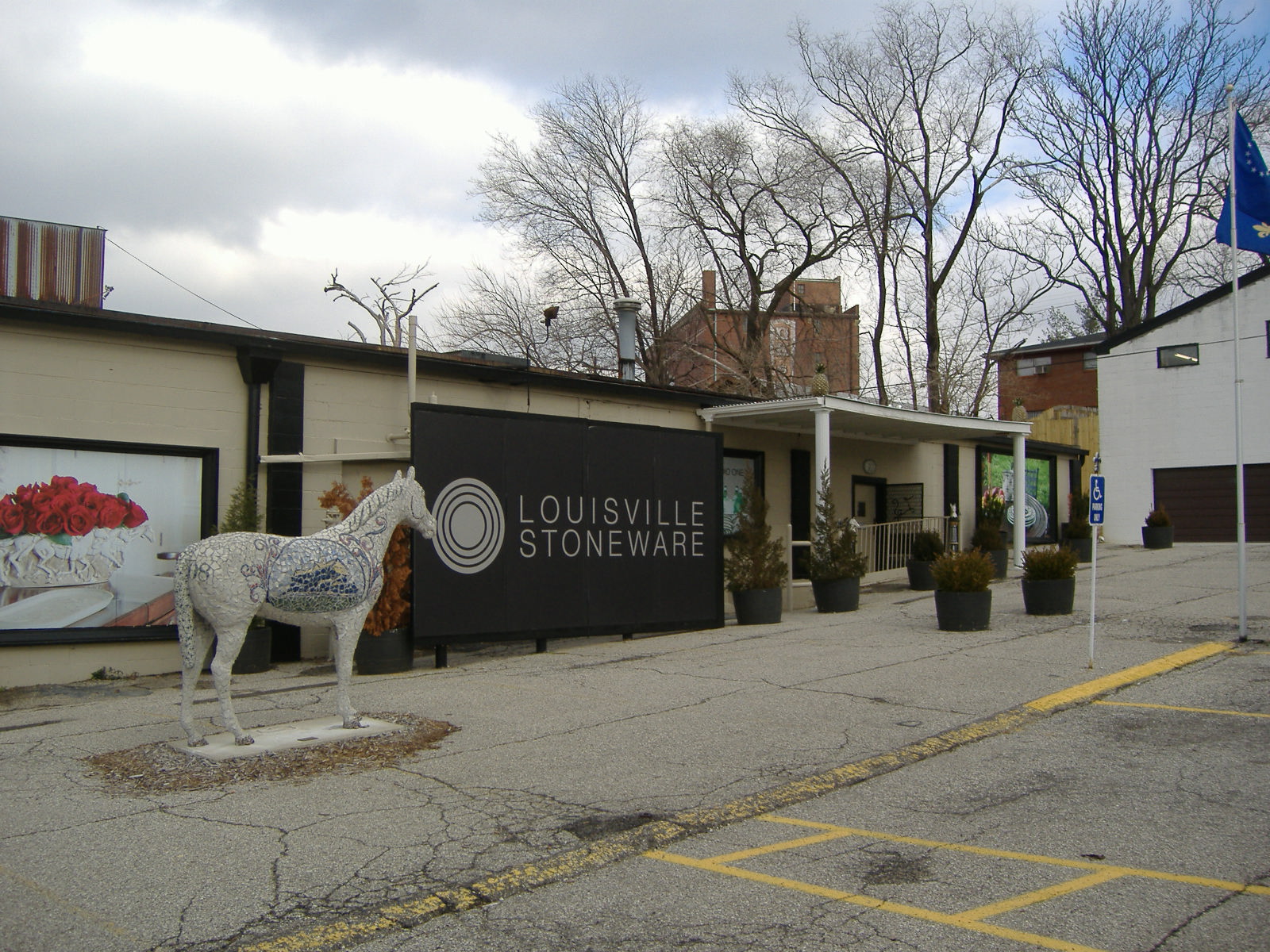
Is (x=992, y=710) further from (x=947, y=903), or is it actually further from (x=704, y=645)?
(x=704, y=645)

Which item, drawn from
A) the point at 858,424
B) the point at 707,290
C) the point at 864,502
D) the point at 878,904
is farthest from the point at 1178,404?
the point at 878,904

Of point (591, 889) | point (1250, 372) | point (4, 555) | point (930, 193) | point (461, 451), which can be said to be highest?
point (930, 193)

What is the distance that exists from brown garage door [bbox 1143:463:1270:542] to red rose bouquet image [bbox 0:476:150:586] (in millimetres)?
Answer: 28113

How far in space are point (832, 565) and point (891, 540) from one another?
520 centimetres

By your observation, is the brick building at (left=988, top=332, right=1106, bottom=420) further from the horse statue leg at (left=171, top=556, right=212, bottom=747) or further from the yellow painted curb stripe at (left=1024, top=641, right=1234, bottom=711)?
the horse statue leg at (left=171, top=556, right=212, bottom=747)

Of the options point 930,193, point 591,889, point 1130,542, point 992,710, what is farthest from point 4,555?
point 930,193

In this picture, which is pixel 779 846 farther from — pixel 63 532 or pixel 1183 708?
pixel 63 532

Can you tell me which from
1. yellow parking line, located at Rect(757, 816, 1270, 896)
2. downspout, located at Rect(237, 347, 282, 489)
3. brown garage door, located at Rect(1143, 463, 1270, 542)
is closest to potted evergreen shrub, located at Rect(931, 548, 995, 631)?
yellow parking line, located at Rect(757, 816, 1270, 896)

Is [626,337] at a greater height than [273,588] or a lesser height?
greater

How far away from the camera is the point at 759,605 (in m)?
15.0

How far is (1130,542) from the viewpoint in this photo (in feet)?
99.2

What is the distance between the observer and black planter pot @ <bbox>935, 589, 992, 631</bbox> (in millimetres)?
12984

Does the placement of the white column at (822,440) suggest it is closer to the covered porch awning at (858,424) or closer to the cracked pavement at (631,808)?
the covered porch awning at (858,424)

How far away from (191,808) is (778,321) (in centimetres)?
3747
